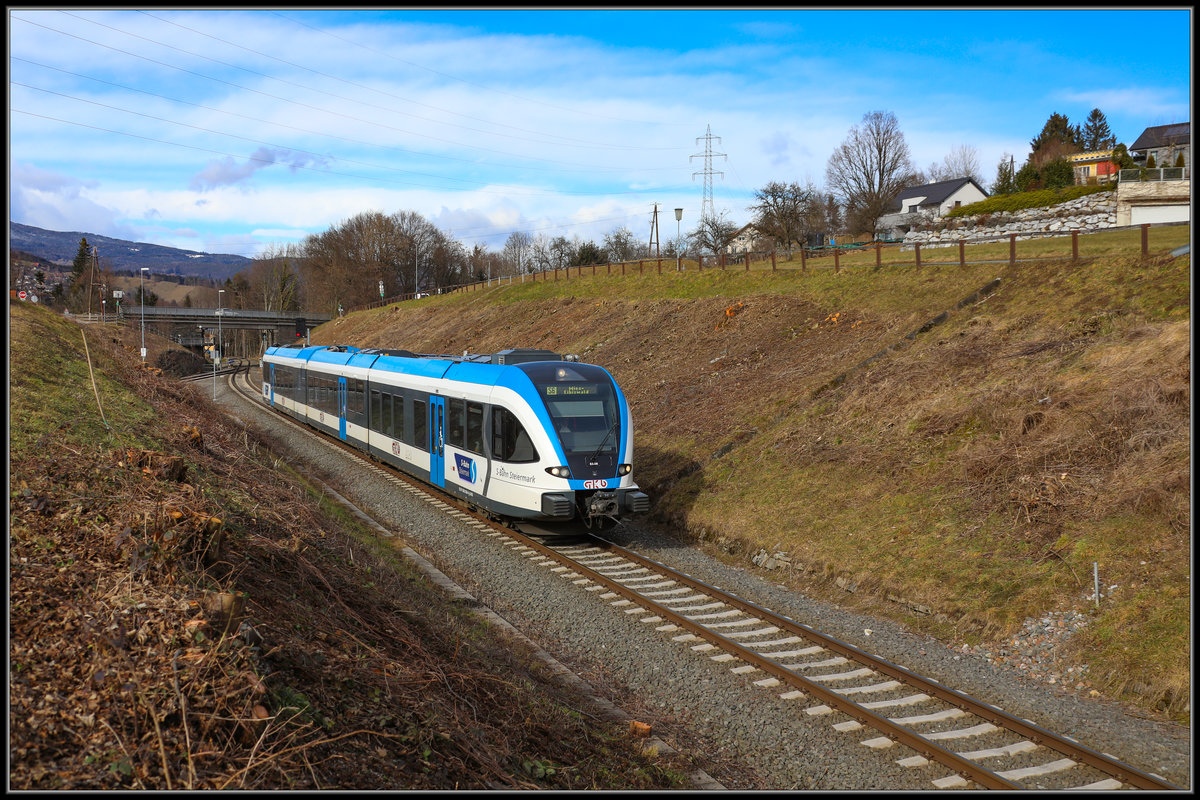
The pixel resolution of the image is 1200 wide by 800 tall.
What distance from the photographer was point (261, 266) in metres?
133

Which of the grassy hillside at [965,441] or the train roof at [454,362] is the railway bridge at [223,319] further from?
the grassy hillside at [965,441]

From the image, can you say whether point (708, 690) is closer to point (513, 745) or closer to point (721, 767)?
point (721, 767)

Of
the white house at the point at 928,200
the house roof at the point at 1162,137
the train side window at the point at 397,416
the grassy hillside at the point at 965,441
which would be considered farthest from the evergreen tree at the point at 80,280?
the house roof at the point at 1162,137

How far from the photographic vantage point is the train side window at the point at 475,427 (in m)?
14.4

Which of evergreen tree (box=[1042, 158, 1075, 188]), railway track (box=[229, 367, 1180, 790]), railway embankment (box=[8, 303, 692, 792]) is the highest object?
evergreen tree (box=[1042, 158, 1075, 188])

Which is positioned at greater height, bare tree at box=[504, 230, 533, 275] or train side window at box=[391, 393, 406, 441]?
bare tree at box=[504, 230, 533, 275]

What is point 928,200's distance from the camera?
65.7 meters

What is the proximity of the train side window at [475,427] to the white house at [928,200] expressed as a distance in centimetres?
5395

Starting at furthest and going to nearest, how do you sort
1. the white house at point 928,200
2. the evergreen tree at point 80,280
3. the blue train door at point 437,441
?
the evergreen tree at point 80,280 → the white house at point 928,200 → the blue train door at point 437,441

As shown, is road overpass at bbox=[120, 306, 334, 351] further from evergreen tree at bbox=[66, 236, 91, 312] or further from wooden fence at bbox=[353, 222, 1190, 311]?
wooden fence at bbox=[353, 222, 1190, 311]

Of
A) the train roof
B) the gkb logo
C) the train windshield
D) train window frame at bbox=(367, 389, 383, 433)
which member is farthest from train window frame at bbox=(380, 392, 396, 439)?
the train windshield

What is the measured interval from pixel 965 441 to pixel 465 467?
923cm

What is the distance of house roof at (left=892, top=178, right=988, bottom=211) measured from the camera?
6500 cm

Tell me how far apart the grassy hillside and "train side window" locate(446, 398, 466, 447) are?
452 cm
